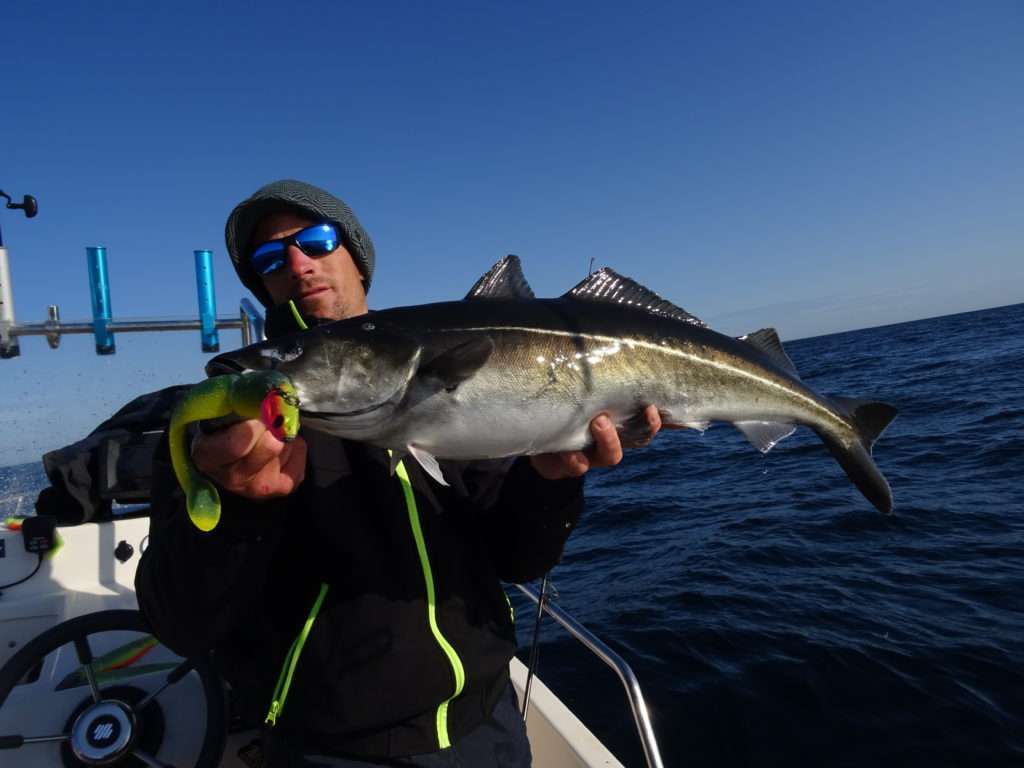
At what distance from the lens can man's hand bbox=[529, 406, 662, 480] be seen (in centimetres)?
287

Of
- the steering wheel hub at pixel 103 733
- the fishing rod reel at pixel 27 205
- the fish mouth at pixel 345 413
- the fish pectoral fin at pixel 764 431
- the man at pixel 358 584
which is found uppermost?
the fishing rod reel at pixel 27 205

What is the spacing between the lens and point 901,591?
7867 millimetres

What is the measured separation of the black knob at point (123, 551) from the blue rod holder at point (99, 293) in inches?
79.9

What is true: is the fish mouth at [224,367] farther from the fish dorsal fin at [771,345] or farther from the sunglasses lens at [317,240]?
the fish dorsal fin at [771,345]

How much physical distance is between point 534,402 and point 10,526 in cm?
552

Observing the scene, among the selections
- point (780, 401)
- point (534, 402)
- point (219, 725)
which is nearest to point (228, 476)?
point (534, 402)

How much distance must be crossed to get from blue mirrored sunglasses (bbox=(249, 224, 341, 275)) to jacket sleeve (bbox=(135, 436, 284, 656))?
1.26 meters

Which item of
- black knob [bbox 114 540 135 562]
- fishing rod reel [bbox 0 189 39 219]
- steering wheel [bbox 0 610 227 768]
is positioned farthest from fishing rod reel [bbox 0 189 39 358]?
steering wheel [bbox 0 610 227 768]

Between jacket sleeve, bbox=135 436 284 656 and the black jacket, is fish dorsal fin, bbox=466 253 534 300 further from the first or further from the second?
jacket sleeve, bbox=135 436 284 656

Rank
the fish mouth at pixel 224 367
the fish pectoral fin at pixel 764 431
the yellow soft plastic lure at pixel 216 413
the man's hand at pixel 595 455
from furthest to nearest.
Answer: the fish pectoral fin at pixel 764 431 → the man's hand at pixel 595 455 → the fish mouth at pixel 224 367 → the yellow soft plastic lure at pixel 216 413

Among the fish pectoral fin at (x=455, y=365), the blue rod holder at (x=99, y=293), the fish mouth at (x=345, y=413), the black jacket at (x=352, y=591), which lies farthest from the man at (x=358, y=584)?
the blue rod holder at (x=99, y=293)

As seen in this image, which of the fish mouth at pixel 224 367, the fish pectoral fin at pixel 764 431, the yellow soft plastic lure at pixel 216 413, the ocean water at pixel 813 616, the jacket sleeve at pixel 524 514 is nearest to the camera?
the yellow soft plastic lure at pixel 216 413

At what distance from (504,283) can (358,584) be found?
1641mm

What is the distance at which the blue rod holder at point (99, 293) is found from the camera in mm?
5883
